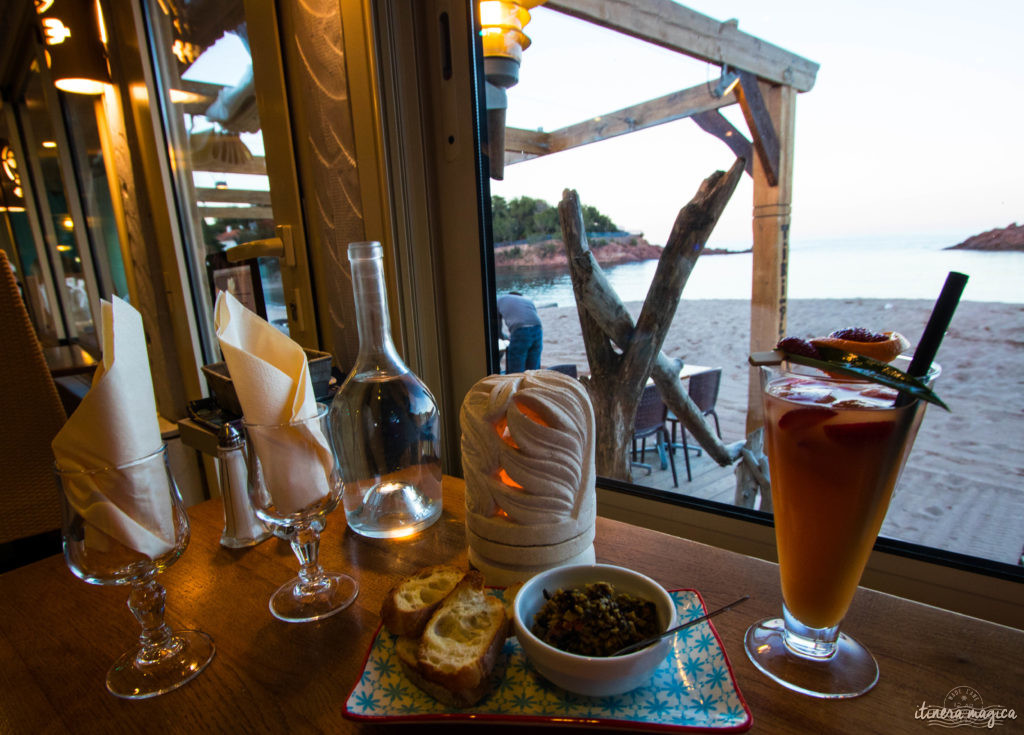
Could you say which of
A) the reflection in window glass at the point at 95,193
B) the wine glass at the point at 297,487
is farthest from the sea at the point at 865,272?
the reflection in window glass at the point at 95,193

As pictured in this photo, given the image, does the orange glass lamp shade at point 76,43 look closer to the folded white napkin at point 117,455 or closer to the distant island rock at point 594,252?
the distant island rock at point 594,252

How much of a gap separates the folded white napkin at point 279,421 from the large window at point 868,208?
795mm

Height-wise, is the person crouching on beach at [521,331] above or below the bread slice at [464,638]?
above

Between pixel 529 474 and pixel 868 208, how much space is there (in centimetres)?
76

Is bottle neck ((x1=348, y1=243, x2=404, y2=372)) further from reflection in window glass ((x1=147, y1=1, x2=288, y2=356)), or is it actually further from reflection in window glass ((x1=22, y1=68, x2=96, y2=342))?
reflection in window glass ((x1=22, y1=68, x2=96, y2=342))

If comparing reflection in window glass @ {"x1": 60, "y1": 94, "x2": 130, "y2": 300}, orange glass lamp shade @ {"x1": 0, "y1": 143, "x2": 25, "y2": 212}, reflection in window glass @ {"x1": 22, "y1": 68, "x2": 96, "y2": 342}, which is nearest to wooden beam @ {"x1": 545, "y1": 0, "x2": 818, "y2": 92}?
reflection in window glass @ {"x1": 60, "y1": 94, "x2": 130, "y2": 300}

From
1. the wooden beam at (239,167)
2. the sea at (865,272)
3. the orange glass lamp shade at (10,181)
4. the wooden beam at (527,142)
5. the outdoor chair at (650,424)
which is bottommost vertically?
the outdoor chair at (650,424)

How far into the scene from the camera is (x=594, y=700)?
50 centimetres

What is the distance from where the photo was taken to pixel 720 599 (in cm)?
66

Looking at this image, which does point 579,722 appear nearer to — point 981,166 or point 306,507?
point 306,507

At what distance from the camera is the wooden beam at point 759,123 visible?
0.98m

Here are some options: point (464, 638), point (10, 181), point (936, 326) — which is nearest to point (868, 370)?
point (936, 326)

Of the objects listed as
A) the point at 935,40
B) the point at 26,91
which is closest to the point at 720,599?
the point at 935,40

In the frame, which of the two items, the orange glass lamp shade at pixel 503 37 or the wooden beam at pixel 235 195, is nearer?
the orange glass lamp shade at pixel 503 37
